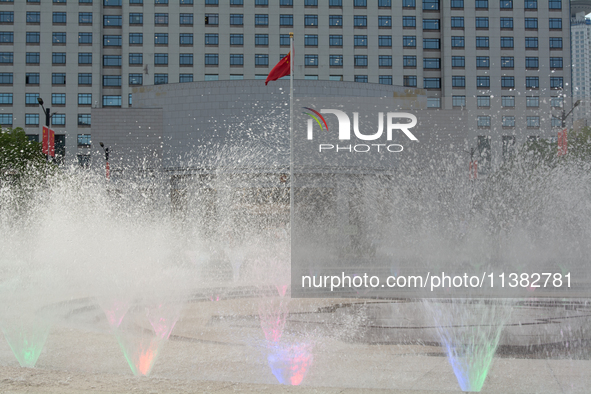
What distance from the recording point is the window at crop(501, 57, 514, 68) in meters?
66.9

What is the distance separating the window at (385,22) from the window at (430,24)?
18.4 feet

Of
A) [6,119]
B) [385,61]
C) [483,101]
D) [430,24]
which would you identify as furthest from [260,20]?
[6,119]

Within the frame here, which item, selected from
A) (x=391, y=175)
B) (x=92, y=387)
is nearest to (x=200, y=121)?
(x=391, y=175)

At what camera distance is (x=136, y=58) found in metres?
63.5

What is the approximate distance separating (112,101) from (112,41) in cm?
723

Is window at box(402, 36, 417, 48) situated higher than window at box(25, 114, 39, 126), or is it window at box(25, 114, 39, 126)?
window at box(402, 36, 417, 48)

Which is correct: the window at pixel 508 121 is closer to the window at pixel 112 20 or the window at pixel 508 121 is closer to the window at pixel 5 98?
the window at pixel 112 20

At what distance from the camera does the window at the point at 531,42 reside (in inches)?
2645

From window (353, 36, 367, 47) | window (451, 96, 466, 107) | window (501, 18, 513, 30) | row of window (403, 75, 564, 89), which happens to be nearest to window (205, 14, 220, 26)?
window (353, 36, 367, 47)

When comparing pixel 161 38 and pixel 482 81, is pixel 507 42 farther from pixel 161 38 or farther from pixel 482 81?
pixel 161 38

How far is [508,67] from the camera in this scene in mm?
67000

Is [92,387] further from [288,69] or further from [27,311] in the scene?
[288,69]

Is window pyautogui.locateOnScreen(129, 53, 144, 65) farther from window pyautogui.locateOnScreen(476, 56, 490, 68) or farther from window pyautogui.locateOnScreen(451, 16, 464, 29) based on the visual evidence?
window pyautogui.locateOnScreen(476, 56, 490, 68)

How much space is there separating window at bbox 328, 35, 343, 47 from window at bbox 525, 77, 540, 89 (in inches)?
942
